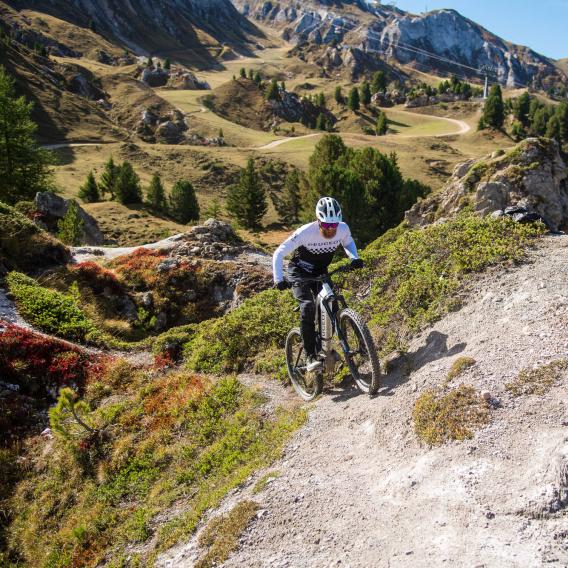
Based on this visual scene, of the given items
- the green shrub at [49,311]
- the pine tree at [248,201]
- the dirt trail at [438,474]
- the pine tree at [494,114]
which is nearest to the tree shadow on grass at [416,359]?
the dirt trail at [438,474]

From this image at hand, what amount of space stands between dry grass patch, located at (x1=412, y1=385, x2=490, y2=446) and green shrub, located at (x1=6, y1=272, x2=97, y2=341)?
11.6m

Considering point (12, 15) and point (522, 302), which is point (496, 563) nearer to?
point (522, 302)

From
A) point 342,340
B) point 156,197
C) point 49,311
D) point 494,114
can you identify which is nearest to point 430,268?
point 342,340

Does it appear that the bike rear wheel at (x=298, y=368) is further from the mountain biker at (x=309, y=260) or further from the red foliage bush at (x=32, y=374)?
the red foliage bush at (x=32, y=374)

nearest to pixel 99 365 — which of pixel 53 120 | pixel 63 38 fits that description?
pixel 53 120

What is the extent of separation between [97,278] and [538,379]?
18077 millimetres

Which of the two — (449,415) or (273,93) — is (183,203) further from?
(273,93)

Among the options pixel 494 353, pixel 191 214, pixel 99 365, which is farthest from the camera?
pixel 191 214

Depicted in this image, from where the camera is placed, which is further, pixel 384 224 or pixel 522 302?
pixel 384 224

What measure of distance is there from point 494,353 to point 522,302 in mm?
1780

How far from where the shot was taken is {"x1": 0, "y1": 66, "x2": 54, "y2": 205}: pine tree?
41.8m

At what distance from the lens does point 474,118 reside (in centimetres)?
16088

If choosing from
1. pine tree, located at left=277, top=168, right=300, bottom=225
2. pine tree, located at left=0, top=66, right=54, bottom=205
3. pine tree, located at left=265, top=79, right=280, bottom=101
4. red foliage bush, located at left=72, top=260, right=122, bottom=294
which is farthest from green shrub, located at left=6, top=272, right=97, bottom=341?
pine tree, located at left=265, top=79, right=280, bottom=101

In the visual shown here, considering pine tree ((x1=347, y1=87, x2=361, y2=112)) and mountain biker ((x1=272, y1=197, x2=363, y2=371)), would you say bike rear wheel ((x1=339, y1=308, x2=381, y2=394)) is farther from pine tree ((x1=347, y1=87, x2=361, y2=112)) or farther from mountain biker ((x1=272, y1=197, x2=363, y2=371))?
pine tree ((x1=347, y1=87, x2=361, y2=112))
